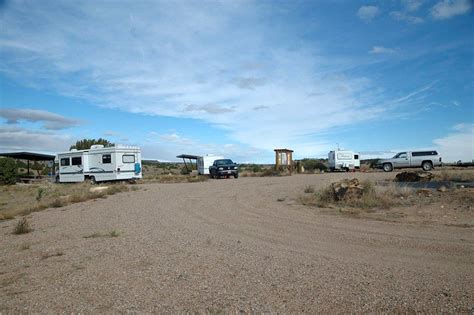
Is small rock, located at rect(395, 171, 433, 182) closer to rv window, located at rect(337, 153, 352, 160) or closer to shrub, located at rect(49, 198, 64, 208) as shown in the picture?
shrub, located at rect(49, 198, 64, 208)

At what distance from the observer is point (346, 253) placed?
630 cm

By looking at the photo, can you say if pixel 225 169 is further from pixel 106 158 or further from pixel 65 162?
pixel 65 162

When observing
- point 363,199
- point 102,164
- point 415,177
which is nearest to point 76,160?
point 102,164

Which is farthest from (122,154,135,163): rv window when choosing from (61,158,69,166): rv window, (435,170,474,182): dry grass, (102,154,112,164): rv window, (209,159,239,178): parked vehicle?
(435,170,474,182): dry grass

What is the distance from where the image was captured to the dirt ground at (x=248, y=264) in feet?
13.8

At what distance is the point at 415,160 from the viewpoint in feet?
118

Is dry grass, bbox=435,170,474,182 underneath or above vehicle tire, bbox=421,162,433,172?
underneath

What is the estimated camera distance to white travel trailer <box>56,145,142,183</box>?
27844 mm

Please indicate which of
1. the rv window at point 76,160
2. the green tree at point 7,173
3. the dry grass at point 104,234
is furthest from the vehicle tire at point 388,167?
the green tree at point 7,173

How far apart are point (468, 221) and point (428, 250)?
361 centimetres

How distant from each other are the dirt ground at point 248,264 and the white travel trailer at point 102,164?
17.4 meters

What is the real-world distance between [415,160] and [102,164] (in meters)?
29.4

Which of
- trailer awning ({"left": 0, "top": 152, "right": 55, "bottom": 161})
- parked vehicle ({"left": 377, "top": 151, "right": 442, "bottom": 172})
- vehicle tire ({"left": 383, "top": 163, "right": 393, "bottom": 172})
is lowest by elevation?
vehicle tire ({"left": 383, "top": 163, "right": 393, "bottom": 172})

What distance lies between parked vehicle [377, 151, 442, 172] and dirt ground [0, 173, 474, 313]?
89.5ft
